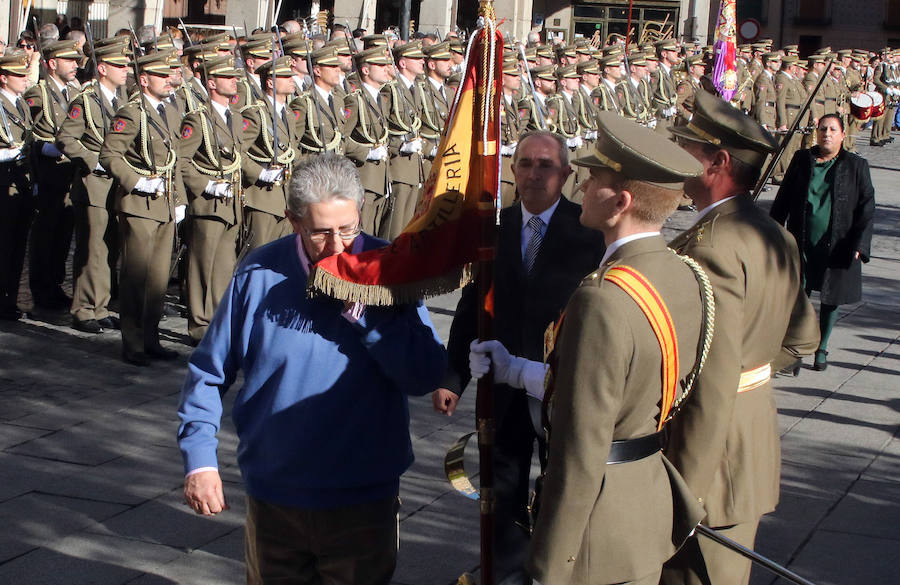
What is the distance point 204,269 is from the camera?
350 inches

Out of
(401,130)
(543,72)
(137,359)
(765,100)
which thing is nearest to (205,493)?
(137,359)

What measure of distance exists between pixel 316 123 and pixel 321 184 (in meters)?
7.15

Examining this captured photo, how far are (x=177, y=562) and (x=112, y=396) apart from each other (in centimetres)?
269

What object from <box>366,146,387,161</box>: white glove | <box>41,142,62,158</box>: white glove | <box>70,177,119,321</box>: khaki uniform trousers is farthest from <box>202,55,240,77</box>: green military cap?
<box>366,146,387,161</box>: white glove

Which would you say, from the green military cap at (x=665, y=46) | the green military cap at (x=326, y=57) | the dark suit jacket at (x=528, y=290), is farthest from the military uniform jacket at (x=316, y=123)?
the green military cap at (x=665, y=46)

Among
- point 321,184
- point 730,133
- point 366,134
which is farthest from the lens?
point 366,134

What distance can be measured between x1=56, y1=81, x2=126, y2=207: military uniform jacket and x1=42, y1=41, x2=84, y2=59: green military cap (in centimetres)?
112

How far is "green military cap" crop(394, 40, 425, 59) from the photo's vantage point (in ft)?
40.9

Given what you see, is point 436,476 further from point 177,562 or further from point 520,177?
point 520,177

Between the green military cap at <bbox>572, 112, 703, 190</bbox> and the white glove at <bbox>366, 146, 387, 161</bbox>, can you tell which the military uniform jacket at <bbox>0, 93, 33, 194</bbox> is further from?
the green military cap at <bbox>572, 112, 703, 190</bbox>

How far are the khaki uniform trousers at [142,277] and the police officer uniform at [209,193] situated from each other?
245mm

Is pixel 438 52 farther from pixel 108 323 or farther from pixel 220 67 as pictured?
pixel 108 323

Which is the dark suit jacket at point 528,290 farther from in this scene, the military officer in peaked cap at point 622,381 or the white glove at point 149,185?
the white glove at point 149,185

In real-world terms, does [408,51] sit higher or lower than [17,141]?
higher
